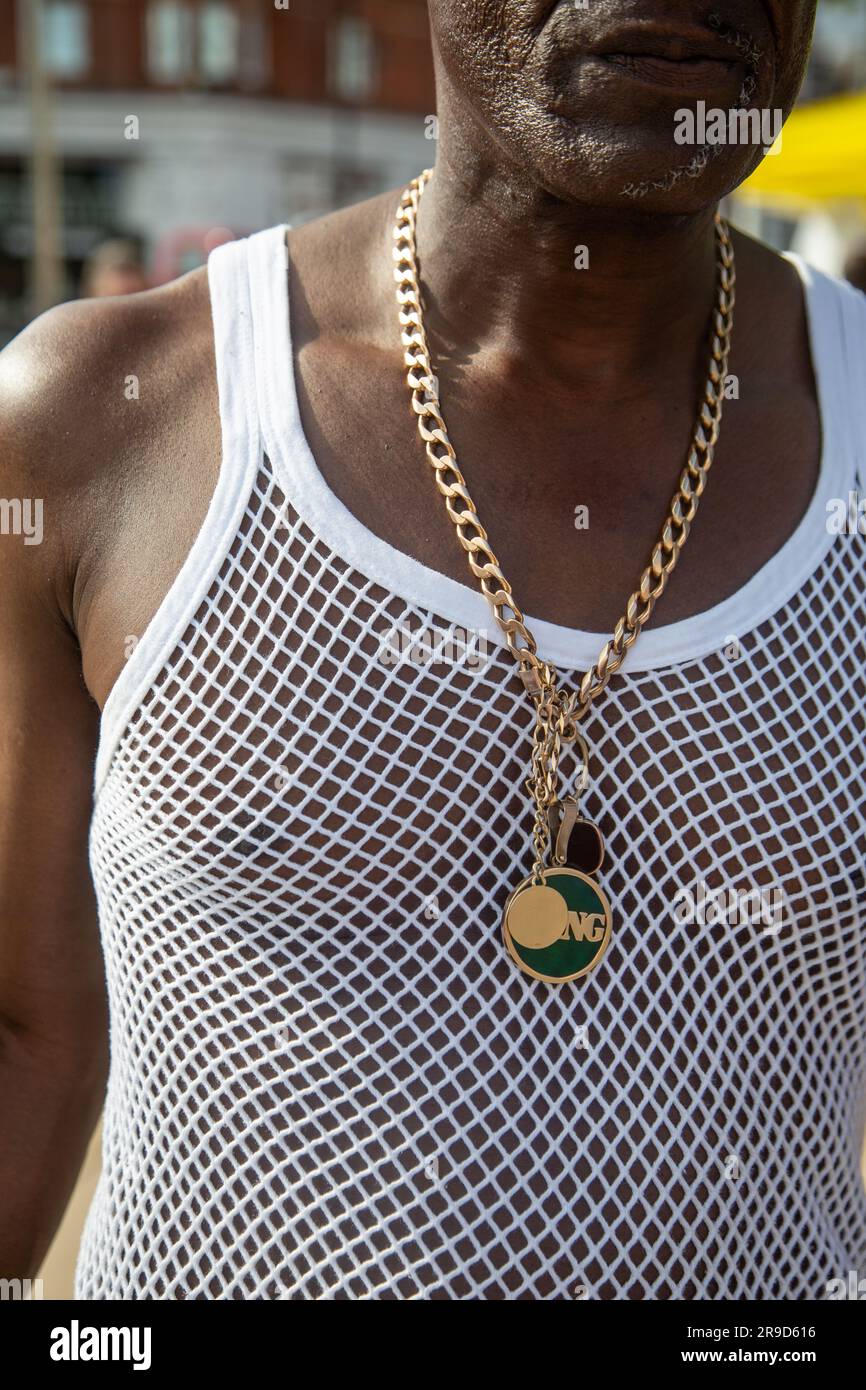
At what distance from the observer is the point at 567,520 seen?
1.45 metres

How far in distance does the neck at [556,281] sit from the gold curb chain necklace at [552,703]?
6 cm

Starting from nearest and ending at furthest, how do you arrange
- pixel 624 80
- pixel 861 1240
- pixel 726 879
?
pixel 624 80 < pixel 726 879 < pixel 861 1240

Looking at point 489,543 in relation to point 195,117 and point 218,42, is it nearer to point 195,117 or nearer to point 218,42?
point 195,117

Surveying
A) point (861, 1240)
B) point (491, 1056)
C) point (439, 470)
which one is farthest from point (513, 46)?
point (861, 1240)

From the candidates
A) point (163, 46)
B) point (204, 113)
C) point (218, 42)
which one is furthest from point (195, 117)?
point (218, 42)

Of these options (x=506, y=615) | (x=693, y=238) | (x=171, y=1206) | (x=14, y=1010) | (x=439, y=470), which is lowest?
(x=171, y=1206)

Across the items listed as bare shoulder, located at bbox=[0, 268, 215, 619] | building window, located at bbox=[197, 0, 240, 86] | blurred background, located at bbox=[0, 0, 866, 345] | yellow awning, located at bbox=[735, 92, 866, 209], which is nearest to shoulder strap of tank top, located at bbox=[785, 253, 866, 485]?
bare shoulder, located at bbox=[0, 268, 215, 619]

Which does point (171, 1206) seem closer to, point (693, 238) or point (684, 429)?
point (684, 429)

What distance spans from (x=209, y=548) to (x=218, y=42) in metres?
29.9

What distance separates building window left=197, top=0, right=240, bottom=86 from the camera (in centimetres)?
2812

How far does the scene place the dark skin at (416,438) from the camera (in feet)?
4.61

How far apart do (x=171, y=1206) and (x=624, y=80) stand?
1.11 meters

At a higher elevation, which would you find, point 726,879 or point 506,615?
point 506,615

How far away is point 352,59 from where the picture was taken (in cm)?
2947
